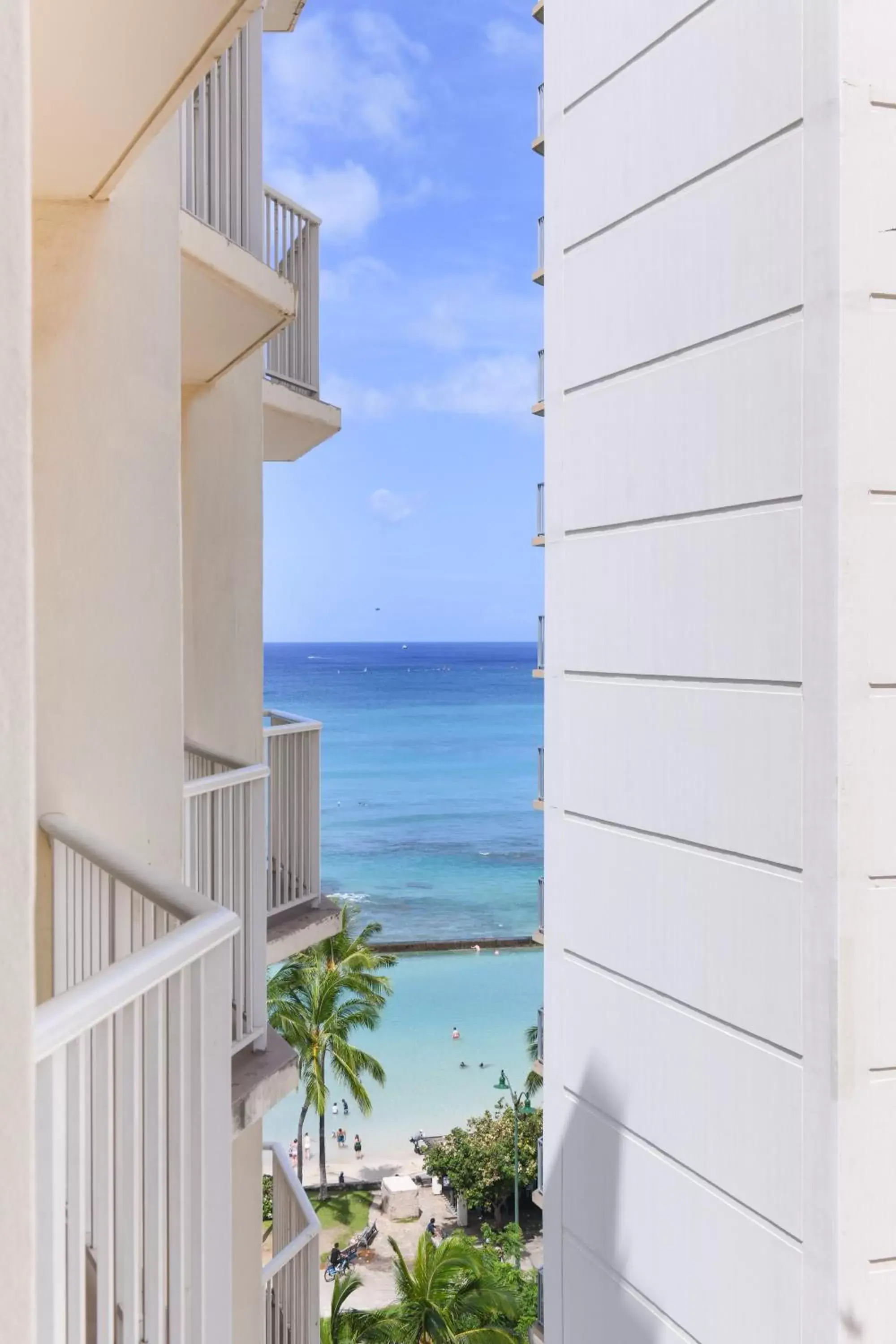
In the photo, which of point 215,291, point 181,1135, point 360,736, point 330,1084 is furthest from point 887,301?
point 360,736

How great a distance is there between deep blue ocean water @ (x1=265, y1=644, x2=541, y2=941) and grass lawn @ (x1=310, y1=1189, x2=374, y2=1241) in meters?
16.1

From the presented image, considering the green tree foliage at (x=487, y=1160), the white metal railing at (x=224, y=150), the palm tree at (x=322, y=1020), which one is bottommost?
the green tree foliage at (x=487, y=1160)

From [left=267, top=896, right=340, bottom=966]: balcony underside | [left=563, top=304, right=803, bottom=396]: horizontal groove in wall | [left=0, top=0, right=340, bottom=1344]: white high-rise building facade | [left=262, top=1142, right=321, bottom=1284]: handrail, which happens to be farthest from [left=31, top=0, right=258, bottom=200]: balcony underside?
[left=262, top=1142, right=321, bottom=1284]: handrail

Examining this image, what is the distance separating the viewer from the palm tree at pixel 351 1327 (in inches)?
508

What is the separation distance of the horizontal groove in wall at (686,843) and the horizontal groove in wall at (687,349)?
1071 mm

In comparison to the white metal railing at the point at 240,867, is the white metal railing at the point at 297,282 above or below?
above

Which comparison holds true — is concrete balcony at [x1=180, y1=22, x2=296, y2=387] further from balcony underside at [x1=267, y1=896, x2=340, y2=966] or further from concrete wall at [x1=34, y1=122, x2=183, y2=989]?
balcony underside at [x1=267, y1=896, x2=340, y2=966]

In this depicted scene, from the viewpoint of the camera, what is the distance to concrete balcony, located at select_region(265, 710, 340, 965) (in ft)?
19.8

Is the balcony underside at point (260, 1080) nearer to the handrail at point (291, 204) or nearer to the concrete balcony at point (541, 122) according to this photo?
the concrete balcony at point (541, 122)

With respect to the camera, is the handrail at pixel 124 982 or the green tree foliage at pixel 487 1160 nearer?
the handrail at pixel 124 982

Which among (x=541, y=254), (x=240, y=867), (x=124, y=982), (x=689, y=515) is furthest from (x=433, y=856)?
(x=124, y=982)

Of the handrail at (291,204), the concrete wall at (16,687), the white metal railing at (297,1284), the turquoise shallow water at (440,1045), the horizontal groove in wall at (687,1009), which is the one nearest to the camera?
the concrete wall at (16,687)

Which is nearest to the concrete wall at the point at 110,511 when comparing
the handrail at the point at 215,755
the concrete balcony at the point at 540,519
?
the concrete balcony at the point at 540,519

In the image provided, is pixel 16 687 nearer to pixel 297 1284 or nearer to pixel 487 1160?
pixel 297 1284
